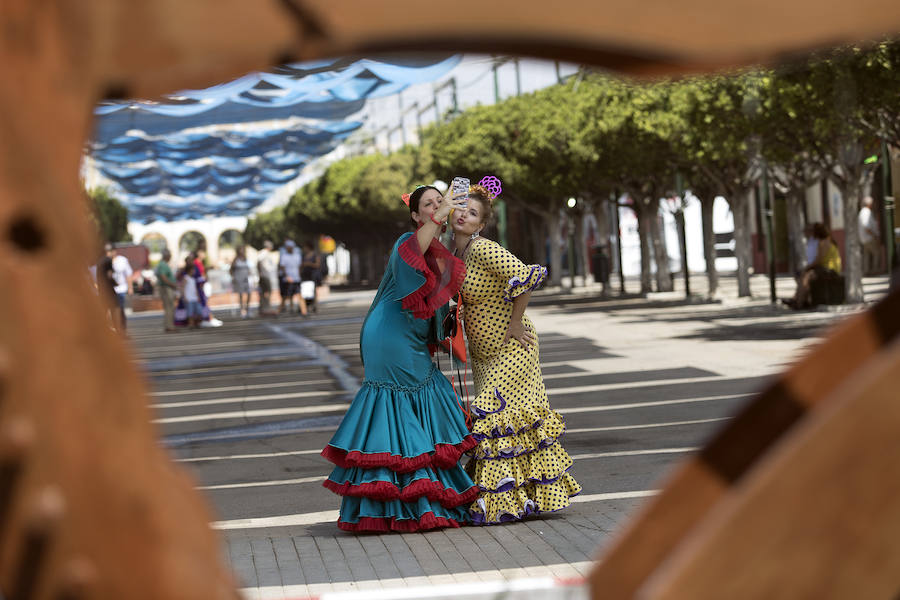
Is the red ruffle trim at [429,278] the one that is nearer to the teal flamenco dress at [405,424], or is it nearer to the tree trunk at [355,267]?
the teal flamenco dress at [405,424]

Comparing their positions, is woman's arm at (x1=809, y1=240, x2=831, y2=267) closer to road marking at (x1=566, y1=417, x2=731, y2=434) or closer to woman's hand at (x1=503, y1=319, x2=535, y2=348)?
road marking at (x1=566, y1=417, x2=731, y2=434)

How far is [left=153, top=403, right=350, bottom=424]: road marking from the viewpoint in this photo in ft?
45.8

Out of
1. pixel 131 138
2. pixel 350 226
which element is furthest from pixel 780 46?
pixel 350 226

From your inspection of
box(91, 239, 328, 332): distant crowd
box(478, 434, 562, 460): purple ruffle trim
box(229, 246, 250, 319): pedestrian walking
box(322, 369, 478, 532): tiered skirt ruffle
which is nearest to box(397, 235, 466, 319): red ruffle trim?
box(322, 369, 478, 532): tiered skirt ruffle

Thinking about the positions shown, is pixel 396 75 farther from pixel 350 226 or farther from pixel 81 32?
pixel 350 226

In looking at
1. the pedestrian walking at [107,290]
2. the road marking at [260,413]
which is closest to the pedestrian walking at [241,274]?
the pedestrian walking at [107,290]

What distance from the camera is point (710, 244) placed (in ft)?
102

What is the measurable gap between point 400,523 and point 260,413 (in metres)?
7.27

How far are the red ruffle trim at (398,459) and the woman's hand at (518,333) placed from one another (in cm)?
65

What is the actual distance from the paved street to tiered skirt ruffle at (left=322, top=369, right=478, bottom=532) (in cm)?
13

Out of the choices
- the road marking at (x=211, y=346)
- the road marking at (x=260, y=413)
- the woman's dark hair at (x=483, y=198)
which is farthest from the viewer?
the road marking at (x=211, y=346)

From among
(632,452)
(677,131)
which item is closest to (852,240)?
(677,131)

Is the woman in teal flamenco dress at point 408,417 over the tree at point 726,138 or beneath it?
beneath

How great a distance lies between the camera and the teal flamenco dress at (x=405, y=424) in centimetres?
707
